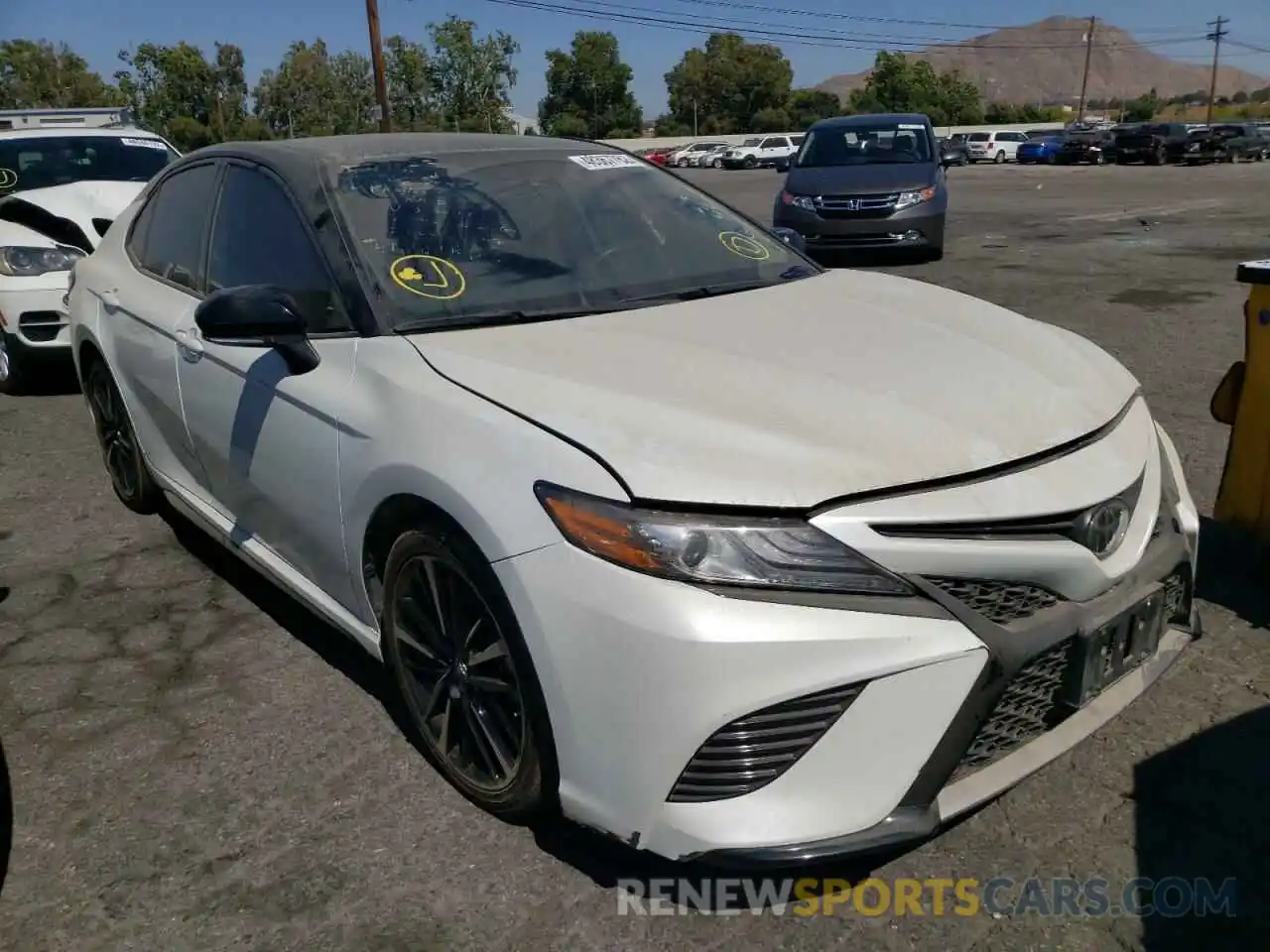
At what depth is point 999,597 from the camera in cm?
205

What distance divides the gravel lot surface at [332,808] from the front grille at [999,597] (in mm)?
663

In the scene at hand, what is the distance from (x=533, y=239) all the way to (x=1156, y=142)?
41635mm

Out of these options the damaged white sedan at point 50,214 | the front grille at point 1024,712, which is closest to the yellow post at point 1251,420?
the front grille at point 1024,712

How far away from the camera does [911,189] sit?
1162 cm

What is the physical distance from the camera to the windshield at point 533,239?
9.43 ft

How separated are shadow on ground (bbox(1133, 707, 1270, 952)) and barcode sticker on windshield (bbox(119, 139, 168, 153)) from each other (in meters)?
8.69

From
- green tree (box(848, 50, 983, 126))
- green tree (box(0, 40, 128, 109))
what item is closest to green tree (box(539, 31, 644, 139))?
green tree (box(848, 50, 983, 126))

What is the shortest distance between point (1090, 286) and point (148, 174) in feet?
27.4

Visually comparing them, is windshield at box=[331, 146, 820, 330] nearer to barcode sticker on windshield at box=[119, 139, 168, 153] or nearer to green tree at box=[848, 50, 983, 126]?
barcode sticker on windshield at box=[119, 139, 168, 153]

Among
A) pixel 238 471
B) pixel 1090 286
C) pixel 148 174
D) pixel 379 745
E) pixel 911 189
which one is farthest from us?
pixel 911 189

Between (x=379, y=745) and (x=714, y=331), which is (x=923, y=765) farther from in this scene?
(x=379, y=745)

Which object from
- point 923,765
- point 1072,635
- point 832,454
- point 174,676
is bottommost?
point 174,676

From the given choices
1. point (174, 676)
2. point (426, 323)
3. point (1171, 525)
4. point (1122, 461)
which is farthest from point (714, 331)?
point (174, 676)

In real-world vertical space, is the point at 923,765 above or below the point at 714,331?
below
